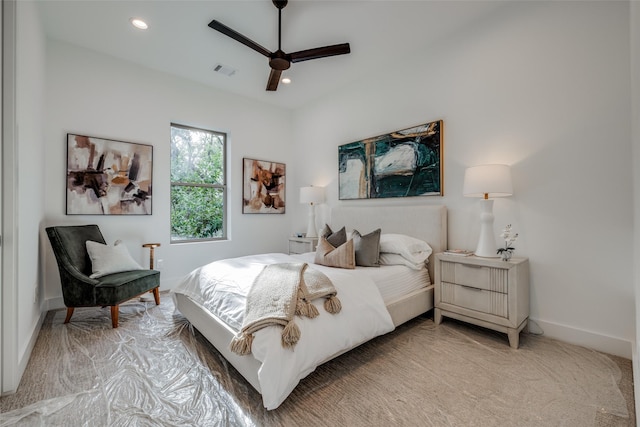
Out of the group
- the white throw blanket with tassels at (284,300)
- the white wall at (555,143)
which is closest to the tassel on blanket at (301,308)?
the white throw blanket with tassels at (284,300)

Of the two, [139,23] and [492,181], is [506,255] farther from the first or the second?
[139,23]

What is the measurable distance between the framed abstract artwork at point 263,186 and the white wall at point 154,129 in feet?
0.32

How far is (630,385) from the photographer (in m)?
1.69

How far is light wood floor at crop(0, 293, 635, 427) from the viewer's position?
1440 millimetres

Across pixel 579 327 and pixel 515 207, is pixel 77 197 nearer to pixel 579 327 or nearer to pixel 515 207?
pixel 515 207

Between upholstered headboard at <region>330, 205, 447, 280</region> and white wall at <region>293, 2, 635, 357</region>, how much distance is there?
0.55 feet

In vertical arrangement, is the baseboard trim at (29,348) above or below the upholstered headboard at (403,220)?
below

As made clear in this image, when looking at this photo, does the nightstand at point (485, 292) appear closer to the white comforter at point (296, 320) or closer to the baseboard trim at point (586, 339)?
the baseboard trim at point (586, 339)

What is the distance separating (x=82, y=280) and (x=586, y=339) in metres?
4.22

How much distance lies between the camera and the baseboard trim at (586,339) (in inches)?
79.0

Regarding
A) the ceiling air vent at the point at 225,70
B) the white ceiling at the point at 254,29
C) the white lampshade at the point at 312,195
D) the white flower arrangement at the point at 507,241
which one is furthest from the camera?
the white lampshade at the point at 312,195

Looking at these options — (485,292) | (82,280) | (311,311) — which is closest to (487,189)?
(485,292)

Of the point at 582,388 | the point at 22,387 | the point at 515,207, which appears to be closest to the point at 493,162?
the point at 515,207

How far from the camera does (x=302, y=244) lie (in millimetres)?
4172
